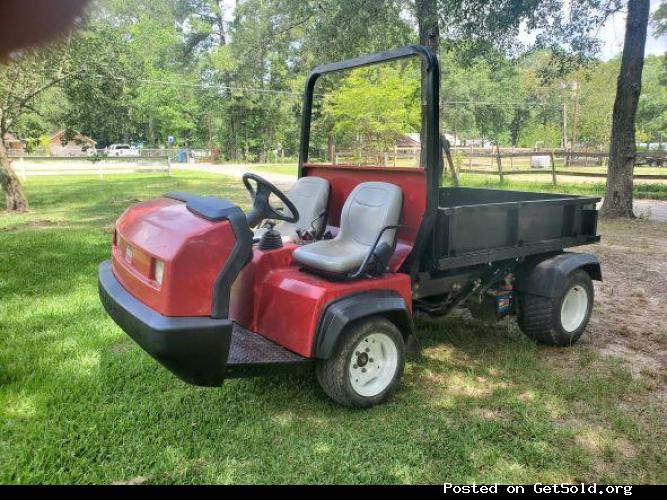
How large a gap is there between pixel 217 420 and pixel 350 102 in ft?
66.6

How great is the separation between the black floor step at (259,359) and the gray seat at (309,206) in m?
1.19

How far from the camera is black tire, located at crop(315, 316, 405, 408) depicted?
3.14 m

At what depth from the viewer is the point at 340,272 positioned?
3279 mm

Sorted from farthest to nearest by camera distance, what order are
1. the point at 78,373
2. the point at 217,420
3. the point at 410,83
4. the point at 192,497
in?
the point at 410,83
the point at 78,373
the point at 217,420
the point at 192,497

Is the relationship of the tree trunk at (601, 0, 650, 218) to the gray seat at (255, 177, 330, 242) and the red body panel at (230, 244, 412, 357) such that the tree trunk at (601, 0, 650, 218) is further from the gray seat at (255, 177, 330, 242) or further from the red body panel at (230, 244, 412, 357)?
the red body panel at (230, 244, 412, 357)

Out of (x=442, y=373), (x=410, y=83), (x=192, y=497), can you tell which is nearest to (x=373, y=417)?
(x=442, y=373)

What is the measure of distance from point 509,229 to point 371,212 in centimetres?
108

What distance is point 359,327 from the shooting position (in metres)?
3.18

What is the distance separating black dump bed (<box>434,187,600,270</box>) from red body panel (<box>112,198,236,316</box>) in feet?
5.17

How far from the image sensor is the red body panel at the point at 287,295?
122 inches

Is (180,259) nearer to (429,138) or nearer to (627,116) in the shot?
(429,138)

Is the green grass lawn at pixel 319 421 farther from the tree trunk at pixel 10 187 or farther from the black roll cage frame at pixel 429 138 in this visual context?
the tree trunk at pixel 10 187

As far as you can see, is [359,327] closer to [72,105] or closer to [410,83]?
[72,105]

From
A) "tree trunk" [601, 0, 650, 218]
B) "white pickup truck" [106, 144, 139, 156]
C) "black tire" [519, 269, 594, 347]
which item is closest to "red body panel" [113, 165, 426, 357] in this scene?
"black tire" [519, 269, 594, 347]
